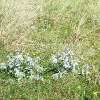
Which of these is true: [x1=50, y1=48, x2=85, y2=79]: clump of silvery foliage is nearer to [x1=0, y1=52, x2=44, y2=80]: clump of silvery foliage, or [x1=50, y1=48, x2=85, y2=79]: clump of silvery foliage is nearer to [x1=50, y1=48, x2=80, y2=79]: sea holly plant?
[x1=50, y1=48, x2=80, y2=79]: sea holly plant

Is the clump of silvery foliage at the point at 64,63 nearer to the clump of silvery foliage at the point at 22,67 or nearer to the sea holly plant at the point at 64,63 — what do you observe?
the sea holly plant at the point at 64,63

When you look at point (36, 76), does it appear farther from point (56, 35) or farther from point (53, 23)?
point (53, 23)

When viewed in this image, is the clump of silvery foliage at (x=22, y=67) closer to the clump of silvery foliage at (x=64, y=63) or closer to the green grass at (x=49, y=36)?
the green grass at (x=49, y=36)

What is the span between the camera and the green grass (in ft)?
11.9

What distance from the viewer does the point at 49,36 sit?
16.4 feet

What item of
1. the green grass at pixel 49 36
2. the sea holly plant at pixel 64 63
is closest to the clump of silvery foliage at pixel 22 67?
the green grass at pixel 49 36

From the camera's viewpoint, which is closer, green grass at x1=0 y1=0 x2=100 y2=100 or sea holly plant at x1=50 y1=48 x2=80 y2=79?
green grass at x1=0 y1=0 x2=100 y2=100

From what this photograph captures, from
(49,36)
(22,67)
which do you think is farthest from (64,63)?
(49,36)

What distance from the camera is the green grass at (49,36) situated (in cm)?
364

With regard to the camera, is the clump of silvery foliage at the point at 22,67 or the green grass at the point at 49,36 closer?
the green grass at the point at 49,36

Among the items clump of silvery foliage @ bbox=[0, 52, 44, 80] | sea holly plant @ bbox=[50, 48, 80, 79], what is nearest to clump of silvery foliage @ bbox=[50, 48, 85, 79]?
sea holly plant @ bbox=[50, 48, 80, 79]

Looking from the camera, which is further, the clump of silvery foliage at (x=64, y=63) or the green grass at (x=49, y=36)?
the clump of silvery foliage at (x=64, y=63)

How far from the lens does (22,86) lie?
12.1 feet

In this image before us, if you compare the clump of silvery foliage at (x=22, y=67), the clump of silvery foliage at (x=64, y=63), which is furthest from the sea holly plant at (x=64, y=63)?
the clump of silvery foliage at (x=22, y=67)
